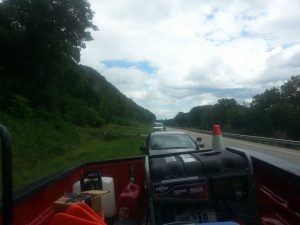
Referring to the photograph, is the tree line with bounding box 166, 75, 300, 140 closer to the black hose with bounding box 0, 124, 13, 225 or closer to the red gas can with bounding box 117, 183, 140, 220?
the red gas can with bounding box 117, 183, 140, 220

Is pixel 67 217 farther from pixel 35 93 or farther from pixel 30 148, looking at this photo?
pixel 35 93

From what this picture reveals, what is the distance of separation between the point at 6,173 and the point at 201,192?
232 cm

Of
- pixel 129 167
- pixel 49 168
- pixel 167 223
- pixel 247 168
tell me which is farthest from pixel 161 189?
pixel 49 168

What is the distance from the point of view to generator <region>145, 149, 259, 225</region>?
4.28m

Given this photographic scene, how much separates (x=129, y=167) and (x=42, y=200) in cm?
207

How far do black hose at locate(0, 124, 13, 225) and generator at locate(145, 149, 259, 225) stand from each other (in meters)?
2.04

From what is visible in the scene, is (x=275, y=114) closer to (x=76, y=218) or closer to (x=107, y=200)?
(x=107, y=200)

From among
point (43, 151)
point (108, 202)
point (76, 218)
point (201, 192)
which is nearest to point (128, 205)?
point (108, 202)

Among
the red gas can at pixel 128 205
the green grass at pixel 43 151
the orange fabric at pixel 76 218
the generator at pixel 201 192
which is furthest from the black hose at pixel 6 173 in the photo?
the green grass at pixel 43 151

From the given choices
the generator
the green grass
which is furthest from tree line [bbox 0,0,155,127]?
the generator

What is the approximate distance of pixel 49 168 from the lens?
59.6 ft

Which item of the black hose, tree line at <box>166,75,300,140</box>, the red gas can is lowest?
the red gas can

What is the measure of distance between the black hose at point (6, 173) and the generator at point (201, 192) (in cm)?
204

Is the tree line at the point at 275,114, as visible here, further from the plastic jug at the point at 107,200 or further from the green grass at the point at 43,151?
the plastic jug at the point at 107,200
